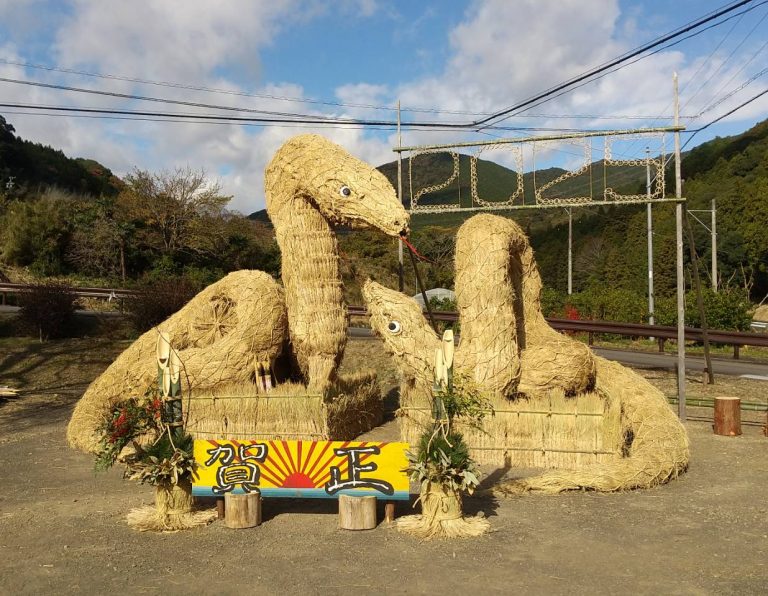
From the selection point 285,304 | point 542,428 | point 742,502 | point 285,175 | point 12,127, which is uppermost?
point 12,127

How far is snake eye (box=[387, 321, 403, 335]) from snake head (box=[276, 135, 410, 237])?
143 cm

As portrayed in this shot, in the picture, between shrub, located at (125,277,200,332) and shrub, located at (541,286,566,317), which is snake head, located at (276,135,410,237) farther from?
shrub, located at (541,286,566,317)

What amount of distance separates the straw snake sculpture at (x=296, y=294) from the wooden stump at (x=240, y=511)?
2704 millimetres

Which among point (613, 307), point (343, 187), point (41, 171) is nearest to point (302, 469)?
point (343, 187)

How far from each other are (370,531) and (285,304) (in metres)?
3.88

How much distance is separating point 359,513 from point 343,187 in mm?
4032

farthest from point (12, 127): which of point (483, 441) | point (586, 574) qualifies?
point (586, 574)

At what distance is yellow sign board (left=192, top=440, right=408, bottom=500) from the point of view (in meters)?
6.37

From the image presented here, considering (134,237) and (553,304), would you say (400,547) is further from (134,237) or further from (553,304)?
(134,237)

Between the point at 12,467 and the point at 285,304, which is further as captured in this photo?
the point at 285,304

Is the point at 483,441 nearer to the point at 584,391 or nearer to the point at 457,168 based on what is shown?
the point at 584,391

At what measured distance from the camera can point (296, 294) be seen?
9039 mm

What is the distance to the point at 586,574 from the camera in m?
5.14

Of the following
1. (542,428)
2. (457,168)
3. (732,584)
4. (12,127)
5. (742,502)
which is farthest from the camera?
(12,127)
